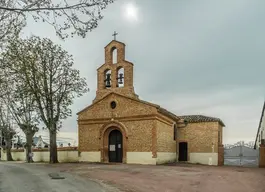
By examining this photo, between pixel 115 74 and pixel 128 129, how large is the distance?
5.68 m

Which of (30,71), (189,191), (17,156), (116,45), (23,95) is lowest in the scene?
(17,156)

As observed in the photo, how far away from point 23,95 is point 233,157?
23105 millimetres

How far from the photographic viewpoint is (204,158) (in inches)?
1409

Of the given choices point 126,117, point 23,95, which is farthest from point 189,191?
point 23,95

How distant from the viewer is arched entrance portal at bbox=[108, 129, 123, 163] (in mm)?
32031

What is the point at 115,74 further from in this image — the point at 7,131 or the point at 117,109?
the point at 7,131

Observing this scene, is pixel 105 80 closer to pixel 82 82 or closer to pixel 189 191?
pixel 82 82

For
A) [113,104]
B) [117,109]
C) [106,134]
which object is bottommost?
[106,134]

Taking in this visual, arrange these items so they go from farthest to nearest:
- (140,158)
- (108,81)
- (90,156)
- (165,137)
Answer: (108,81) → (90,156) → (165,137) → (140,158)

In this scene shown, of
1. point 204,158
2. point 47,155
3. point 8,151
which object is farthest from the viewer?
point 8,151

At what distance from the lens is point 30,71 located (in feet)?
100

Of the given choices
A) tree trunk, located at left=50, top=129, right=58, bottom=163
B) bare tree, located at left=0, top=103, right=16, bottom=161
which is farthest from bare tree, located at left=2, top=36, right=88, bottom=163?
bare tree, located at left=0, top=103, right=16, bottom=161

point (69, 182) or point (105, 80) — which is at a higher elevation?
point (105, 80)

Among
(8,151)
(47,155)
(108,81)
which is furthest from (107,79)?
(8,151)
